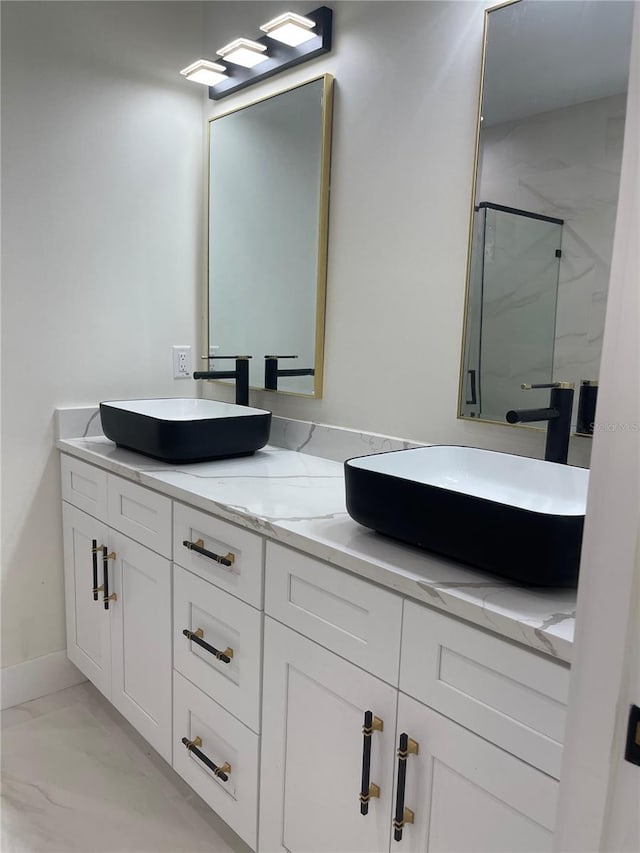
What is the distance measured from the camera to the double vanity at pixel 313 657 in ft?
2.92

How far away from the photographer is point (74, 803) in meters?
1.68

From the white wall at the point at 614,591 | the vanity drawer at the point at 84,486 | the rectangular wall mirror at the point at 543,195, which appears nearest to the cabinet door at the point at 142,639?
the vanity drawer at the point at 84,486

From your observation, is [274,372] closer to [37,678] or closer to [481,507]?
[481,507]

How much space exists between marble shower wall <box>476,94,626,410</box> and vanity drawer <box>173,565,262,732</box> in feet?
2.80

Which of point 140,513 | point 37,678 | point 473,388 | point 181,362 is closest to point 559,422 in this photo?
point 473,388

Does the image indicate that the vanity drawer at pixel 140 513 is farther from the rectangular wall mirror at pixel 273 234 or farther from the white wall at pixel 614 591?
the white wall at pixel 614 591

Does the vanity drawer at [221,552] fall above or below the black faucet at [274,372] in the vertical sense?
below

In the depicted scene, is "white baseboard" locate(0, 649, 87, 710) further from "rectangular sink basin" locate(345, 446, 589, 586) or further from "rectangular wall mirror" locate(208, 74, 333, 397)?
"rectangular sink basin" locate(345, 446, 589, 586)

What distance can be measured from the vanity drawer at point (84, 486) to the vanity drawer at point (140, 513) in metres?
0.05

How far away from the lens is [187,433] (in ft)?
5.63

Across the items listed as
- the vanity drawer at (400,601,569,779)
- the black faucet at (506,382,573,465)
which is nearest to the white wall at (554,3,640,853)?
the vanity drawer at (400,601,569,779)

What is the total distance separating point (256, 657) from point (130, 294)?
1.37 metres

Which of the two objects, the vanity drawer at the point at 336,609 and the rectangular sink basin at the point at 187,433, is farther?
the rectangular sink basin at the point at 187,433

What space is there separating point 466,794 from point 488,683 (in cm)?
19
